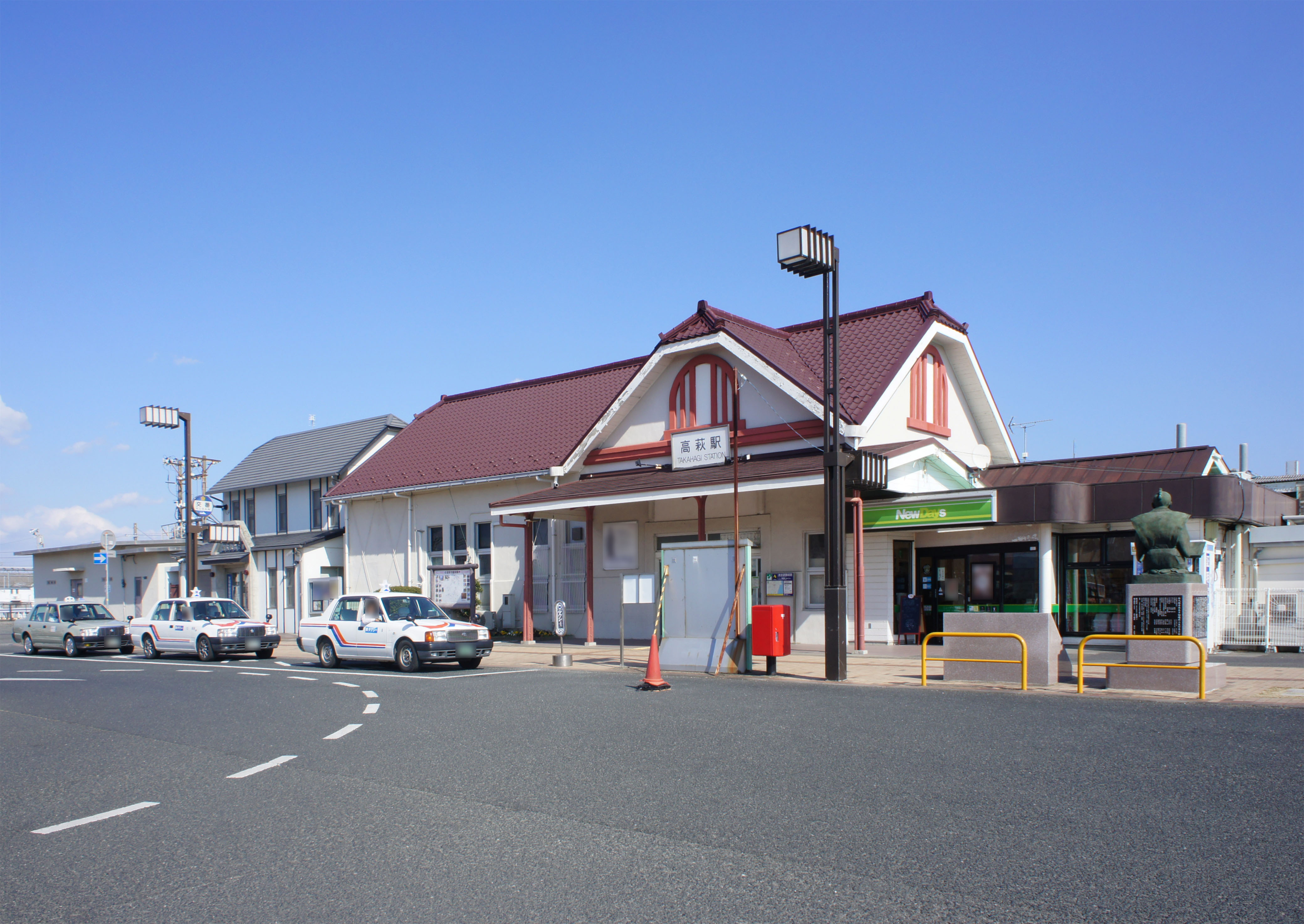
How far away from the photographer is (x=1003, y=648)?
15391 mm

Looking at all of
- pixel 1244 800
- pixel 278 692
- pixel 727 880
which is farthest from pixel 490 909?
pixel 278 692

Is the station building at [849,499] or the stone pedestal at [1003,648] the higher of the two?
the station building at [849,499]

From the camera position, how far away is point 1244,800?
7.55 meters

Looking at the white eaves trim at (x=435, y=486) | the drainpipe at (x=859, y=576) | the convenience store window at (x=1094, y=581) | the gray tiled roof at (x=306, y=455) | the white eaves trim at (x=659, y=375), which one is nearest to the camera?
the drainpipe at (x=859, y=576)

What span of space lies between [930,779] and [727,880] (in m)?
3.12

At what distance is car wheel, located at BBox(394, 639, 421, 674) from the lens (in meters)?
19.7

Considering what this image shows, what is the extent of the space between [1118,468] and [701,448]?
396 inches

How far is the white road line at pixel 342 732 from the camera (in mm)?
11281

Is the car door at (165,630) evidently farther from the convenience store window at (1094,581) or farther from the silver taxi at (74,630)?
the convenience store window at (1094,581)

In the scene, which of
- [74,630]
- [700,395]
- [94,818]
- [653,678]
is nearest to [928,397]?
[700,395]

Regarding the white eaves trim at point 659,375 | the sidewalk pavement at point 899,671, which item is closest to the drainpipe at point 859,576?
the sidewalk pavement at point 899,671

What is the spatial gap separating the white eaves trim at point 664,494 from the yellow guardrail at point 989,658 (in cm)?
441

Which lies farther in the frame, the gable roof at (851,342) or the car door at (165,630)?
the car door at (165,630)

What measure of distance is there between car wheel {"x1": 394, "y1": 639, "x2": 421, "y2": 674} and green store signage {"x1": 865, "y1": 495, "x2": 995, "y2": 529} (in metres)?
10.0
